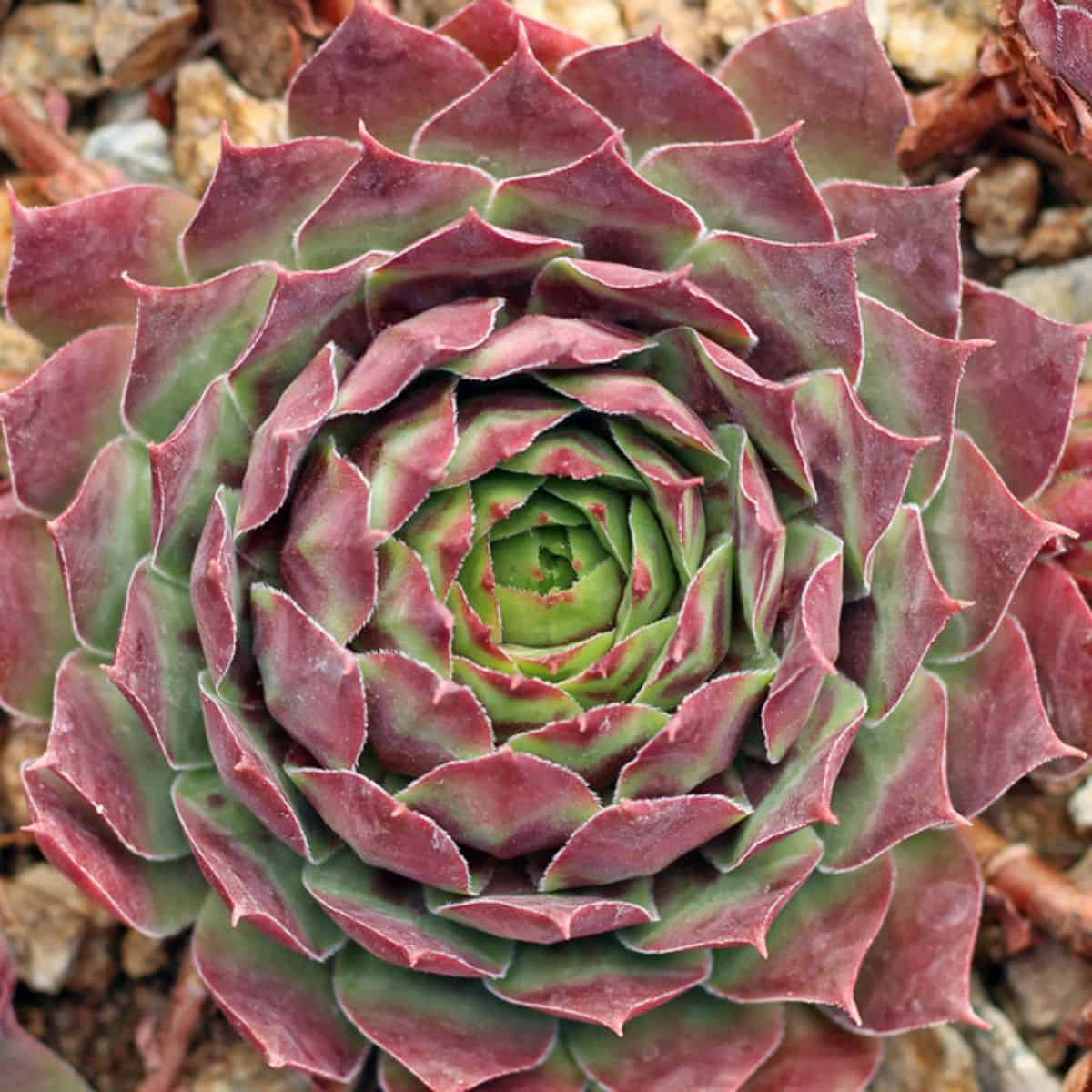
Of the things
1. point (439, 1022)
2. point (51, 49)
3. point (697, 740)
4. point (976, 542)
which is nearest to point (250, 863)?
point (439, 1022)

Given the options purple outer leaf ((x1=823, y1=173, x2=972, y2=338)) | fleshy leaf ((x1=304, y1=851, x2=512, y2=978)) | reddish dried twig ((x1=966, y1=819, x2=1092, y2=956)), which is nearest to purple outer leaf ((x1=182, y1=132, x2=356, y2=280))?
purple outer leaf ((x1=823, y1=173, x2=972, y2=338))

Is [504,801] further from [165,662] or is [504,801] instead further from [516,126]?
[516,126]

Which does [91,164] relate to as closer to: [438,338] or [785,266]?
[438,338]

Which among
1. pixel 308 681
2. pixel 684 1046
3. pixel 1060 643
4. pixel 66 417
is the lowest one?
pixel 684 1046

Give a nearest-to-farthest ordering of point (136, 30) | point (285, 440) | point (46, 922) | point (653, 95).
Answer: point (285, 440) → point (653, 95) → point (46, 922) → point (136, 30)

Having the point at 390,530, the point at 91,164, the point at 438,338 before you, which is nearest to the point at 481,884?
the point at 390,530

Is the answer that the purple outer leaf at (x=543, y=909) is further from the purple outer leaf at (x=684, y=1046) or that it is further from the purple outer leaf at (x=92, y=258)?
the purple outer leaf at (x=92, y=258)
